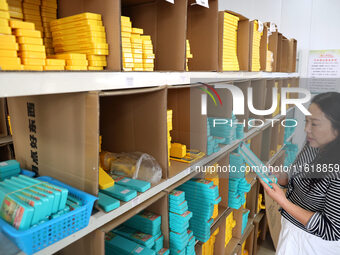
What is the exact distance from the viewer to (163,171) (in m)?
1.45

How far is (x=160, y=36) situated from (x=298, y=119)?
13.9 feet

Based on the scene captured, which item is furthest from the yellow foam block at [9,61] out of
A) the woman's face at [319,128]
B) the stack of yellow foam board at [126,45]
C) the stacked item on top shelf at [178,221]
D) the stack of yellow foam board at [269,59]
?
the stack of yellow foam board at [269,59]

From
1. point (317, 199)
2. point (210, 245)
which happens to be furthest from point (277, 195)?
point (210, 245)

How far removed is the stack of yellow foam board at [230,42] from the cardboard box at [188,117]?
34cm

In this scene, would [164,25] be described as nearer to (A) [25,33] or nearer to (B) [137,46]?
(B) [137,46]

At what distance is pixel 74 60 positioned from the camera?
3.27ft

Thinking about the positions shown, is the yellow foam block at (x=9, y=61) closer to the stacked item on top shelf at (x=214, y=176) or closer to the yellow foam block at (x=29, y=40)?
the yellow foam block at (x=29, y=40)

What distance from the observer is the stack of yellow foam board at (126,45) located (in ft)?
3.84

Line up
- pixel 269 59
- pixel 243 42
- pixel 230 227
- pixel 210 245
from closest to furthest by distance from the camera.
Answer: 1. pixel 243 42
2. pixel 210 245
3. pixel 230 227
4. pixel 269 59

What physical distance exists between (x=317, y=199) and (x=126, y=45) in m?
1.49

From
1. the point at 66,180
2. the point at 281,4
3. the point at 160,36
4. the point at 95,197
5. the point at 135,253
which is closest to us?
the point at 95,197

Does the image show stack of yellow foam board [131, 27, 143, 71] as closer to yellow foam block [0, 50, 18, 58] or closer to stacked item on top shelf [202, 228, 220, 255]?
yellow foam block [0, 50, 18, 58]

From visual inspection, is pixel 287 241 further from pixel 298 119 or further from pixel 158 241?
pixel 298 119

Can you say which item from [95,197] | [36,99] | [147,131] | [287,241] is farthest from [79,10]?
[287,241]
